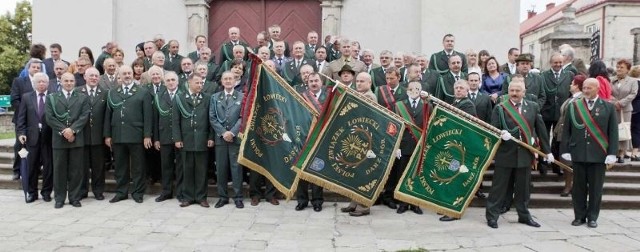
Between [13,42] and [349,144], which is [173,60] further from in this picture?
[13,42]

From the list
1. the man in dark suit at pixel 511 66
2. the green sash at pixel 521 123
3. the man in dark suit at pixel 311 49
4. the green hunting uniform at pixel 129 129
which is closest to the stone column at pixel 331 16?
the man in dark suit at pixel 311 49

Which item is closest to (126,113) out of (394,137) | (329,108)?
(329,108)

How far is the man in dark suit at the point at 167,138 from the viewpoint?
25.9 ft

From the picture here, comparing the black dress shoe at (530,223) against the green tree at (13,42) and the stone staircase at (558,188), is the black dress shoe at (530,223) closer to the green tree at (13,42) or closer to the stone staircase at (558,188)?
the stone staircase at (558,188)

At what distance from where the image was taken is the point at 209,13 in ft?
42.6

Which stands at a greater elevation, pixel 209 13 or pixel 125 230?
pixel 209 13

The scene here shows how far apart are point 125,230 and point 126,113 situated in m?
1.99

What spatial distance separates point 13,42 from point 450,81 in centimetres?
4151

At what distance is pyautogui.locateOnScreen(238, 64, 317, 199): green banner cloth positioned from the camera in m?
7.18

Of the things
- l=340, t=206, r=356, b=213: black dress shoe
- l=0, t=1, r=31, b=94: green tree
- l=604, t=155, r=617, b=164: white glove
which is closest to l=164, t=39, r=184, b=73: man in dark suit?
l=340, t=206, r=356, b=213: black dress shoe

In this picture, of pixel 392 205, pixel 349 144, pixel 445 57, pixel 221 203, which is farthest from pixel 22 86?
pixel 445 57

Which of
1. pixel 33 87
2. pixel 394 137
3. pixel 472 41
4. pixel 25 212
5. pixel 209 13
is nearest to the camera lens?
pixel 394 137

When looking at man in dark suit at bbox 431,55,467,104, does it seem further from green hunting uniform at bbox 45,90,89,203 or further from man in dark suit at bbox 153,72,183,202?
green hunting uniform at bbox 45,90,89,203

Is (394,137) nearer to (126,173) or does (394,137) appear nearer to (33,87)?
(126,173)
